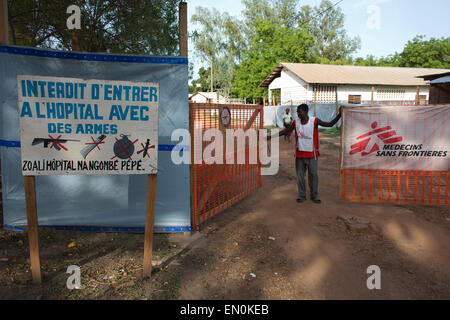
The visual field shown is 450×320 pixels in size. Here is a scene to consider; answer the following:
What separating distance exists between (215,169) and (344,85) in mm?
26714

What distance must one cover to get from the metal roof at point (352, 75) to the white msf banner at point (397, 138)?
2124 cm

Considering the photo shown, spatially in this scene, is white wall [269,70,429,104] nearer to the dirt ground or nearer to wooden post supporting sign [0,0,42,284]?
the dirt ground

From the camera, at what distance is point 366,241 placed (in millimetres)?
4148

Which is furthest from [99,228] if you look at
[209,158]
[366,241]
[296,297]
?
[366,241]

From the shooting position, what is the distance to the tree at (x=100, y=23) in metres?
6.59

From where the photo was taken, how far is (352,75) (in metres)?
29.3

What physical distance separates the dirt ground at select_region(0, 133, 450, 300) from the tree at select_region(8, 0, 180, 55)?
5.18 meters

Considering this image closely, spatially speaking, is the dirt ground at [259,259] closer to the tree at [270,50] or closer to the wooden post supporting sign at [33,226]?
the wooden post supporting sign at [33,226]

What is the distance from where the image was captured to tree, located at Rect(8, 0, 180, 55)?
6594 millimetres

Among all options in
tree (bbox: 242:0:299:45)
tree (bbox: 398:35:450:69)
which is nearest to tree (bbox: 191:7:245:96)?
tree (bbox: 242:0:299:45)

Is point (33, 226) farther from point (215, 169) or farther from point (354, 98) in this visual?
point (354, 98)

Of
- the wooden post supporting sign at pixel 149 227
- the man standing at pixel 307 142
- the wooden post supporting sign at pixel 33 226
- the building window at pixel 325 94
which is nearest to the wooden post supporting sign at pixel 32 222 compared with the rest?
the wooden post supporting sign at pixel 33 226
